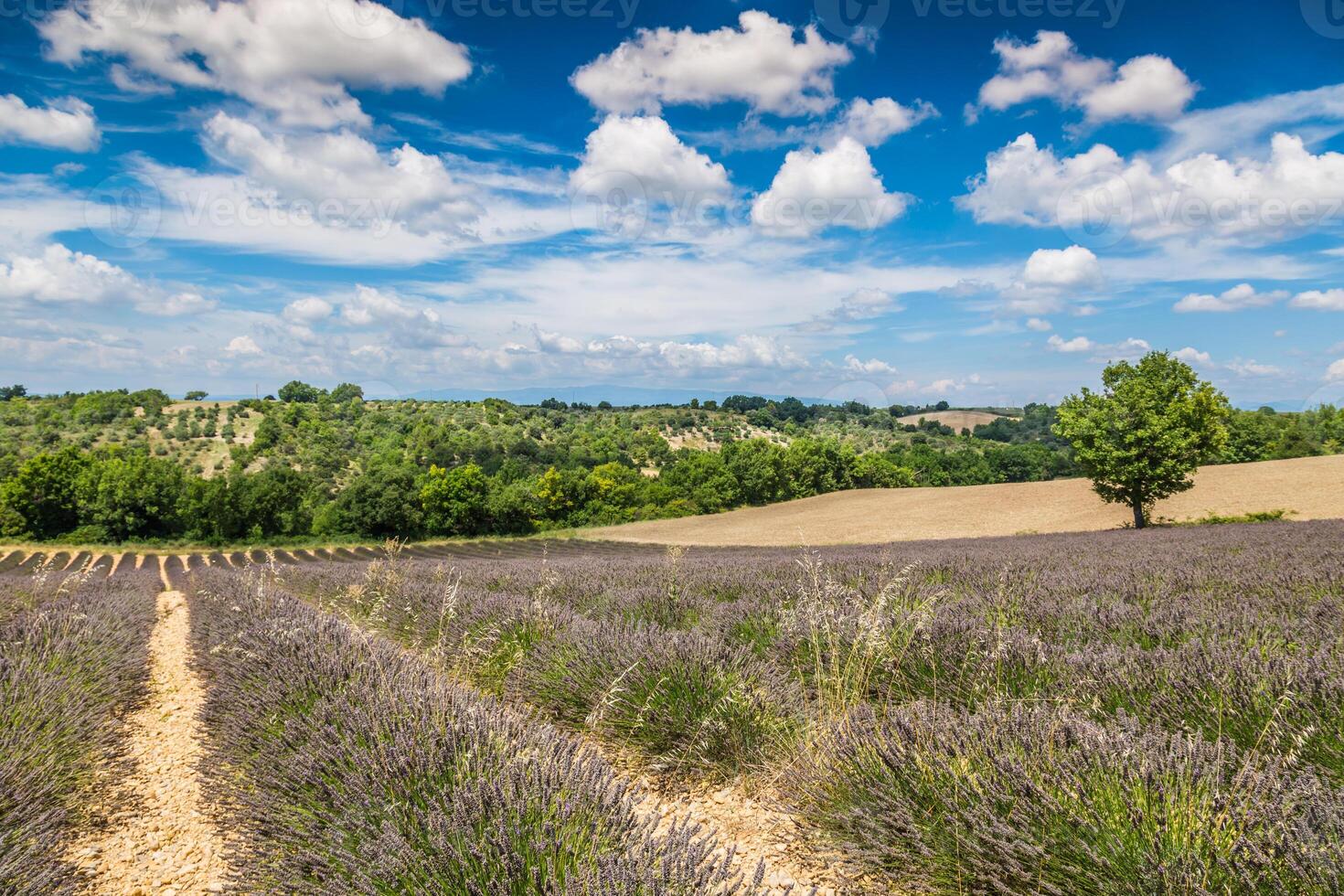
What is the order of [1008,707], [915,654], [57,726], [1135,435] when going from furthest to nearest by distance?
1. [1135,435]
2. [915,654]
3. [57,726]
4. [1008,707]

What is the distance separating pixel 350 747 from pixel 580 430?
110m

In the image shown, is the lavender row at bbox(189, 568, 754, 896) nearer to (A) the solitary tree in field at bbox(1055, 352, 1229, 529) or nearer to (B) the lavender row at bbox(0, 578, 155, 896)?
(B) the lavender row at bbox(0, 578, 155, 896)

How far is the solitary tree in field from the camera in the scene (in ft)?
83.5

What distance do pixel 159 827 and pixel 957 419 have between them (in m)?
158

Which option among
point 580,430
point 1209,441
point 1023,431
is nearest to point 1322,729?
point 1209,441

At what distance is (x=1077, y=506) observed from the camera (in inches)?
1537

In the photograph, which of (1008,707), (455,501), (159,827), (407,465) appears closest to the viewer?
(1008,707)

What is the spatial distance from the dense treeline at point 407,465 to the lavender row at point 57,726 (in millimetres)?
51564

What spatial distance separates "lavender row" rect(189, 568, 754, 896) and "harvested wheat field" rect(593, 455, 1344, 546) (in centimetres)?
2591

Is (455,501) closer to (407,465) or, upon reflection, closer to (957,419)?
(407,465)

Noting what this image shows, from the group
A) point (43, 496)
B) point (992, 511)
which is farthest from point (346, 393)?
point (992, 511)

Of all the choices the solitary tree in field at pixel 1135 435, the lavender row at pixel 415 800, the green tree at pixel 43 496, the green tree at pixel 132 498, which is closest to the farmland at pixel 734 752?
the lavender row at pixel 415 800

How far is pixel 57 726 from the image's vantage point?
4.04m

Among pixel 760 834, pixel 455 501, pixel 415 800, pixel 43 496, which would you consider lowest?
pixel 455 501
